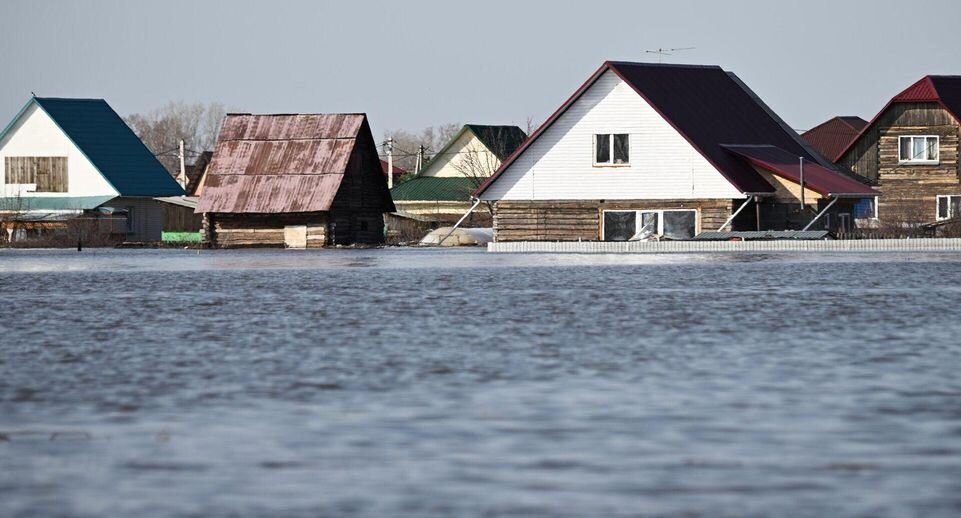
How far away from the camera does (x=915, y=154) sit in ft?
218

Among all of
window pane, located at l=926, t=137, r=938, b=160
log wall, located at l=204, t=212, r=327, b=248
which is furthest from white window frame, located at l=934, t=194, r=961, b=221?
log wall, located at l=204, t=212, r=327, b=248

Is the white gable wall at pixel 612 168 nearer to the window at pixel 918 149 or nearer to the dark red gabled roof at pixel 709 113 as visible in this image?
the dark red gabled roof at pixel 709 113

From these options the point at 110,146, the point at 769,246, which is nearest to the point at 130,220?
the point at 110,146

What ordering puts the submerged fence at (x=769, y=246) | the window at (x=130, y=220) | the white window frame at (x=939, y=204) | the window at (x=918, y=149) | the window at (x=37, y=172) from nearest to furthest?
the submerged fence at (x=769, y=246) < the white window frame at (x=939, y=204) < the window at (x=918, y=149) < the window at (x=37, y=172) < the window at (x=130, y=220)

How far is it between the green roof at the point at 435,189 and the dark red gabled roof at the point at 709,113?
93.2ft

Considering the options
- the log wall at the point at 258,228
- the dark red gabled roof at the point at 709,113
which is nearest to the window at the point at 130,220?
the log wall at the point at 258,228

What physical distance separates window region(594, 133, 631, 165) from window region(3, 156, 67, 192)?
31411 mm

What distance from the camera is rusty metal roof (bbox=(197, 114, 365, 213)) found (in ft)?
225

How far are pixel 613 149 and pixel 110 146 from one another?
32.7 m

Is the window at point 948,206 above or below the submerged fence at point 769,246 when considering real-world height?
above

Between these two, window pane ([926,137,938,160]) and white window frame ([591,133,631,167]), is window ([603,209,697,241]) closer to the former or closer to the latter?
white window frame ([591,133,631,167])

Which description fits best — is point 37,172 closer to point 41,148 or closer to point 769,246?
point 41,148

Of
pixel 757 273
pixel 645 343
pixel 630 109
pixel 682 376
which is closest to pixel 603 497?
pixel 682 376

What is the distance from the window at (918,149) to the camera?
65.7 meters
